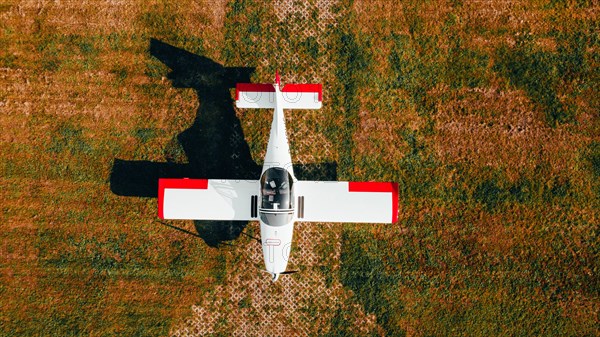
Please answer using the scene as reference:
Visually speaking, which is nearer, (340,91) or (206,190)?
(206,190)

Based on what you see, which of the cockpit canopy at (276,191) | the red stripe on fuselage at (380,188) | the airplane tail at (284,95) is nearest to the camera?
the cockpit canopy at (276,191)

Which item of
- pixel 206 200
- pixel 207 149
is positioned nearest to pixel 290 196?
pixel 206 200

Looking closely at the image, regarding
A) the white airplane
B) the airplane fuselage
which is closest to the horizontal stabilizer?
the white airplane

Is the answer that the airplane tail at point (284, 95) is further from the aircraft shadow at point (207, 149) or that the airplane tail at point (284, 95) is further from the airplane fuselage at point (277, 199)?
the aircraft shadow at point (207, 149)

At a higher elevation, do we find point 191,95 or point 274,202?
point 191,95

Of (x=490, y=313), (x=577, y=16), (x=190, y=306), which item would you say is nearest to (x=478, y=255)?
(x=490, y=313)

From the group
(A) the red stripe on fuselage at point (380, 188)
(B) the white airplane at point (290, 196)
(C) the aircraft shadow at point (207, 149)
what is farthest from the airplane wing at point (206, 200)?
(A) the red stripe on fuselage at point (380, 188)

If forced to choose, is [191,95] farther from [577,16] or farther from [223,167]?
[577,16]
